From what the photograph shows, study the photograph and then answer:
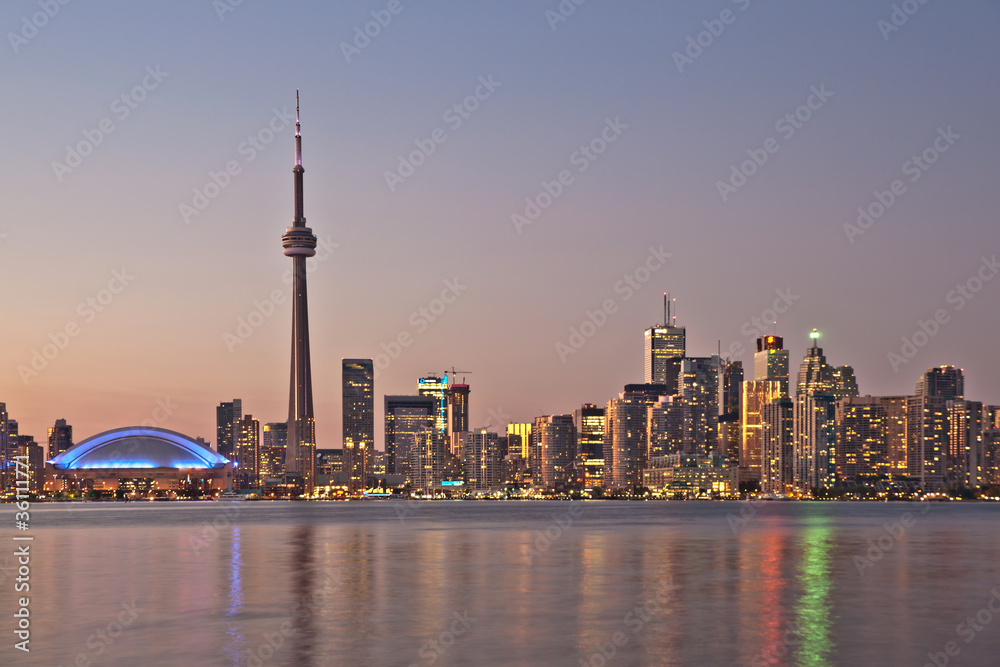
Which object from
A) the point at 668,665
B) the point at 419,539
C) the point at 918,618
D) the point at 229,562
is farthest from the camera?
the point at 419,539

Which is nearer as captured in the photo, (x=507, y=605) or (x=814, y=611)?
(x=814, y=611)

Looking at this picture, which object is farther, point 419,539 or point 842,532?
point 842,532

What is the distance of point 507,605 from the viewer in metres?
57.2

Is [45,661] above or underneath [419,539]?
above

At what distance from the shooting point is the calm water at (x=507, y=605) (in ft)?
140

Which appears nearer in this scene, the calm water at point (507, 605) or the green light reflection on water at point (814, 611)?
the green light reflection on water at point (814, 611)

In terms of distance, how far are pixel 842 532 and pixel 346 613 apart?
107 m

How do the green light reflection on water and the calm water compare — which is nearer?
the green light reflection on water

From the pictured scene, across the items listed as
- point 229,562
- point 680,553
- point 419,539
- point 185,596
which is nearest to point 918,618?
point 185,596

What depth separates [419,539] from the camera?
400 feet

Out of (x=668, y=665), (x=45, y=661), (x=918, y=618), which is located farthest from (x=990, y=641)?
(x=45, y=661)

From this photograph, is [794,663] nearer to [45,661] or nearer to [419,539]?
[45,661]

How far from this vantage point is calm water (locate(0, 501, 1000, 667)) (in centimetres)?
4278

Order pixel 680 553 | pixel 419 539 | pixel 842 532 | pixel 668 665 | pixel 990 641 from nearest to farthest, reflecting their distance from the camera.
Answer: pixel 668 665 → pixel 990 641 → pixel 680 553 → pixel 419 539 → pixel 842 532
